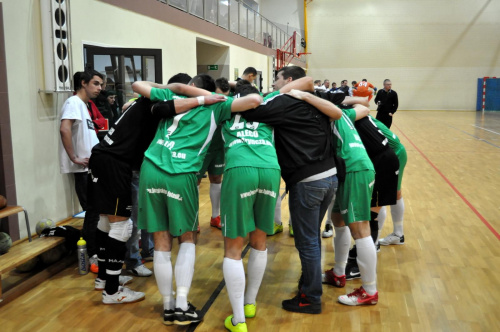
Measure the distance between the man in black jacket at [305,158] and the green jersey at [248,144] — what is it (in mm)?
64

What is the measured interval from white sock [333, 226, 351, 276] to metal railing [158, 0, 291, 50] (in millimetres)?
7311

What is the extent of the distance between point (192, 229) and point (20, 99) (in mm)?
2847

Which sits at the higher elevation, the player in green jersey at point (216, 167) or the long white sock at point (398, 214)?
the player in green jersey at point (216, 167)

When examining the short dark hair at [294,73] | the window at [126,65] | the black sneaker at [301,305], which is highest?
the window at [126,65]

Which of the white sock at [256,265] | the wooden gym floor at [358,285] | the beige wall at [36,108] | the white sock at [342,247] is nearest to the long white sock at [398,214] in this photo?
the wooden gym floor at [358,285]

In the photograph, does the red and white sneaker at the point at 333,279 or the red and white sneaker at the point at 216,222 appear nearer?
the red and white sneaker at the point at 333,279

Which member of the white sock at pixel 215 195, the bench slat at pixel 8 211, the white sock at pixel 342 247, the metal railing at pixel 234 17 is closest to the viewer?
the white sock at pixel 342 247

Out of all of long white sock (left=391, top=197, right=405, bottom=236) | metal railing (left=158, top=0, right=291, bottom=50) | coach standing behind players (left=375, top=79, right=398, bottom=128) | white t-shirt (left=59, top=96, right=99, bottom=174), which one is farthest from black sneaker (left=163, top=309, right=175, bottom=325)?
coach standing behind players (left=375, top=79, right=398, bottom=128)

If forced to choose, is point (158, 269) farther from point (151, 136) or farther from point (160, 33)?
point (160, 33)

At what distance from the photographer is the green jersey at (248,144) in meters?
2.93

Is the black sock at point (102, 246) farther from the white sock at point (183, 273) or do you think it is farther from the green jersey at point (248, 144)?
the green jersey at point (248, 144)

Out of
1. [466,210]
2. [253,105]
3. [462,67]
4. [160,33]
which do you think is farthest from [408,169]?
[462,67]

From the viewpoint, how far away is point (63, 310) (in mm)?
3396

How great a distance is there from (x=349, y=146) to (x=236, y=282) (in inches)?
51.1
